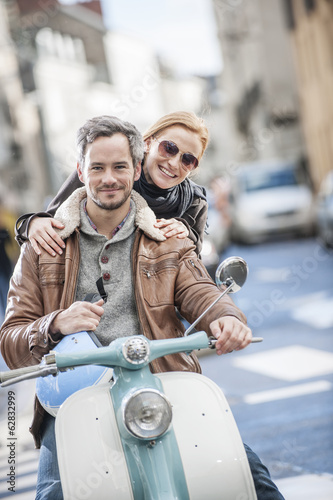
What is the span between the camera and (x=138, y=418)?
7.19 feet

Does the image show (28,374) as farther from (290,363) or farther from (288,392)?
(290,363)

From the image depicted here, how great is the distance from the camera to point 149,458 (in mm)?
2217

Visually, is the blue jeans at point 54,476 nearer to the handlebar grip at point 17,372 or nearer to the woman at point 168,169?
the handlebar grip at point 17,372

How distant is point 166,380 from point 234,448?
29cm

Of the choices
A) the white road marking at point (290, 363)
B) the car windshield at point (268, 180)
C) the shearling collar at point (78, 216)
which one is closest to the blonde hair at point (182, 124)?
the shearling collar at point (78, 216)

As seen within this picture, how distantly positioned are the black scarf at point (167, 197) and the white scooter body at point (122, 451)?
0.88 metres

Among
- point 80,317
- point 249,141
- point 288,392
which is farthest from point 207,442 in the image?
point 249,141

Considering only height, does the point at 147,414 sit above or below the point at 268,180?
above

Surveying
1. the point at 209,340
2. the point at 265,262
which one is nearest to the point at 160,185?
the point at 209,340

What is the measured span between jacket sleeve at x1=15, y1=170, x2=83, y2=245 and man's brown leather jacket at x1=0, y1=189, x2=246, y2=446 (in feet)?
0.47

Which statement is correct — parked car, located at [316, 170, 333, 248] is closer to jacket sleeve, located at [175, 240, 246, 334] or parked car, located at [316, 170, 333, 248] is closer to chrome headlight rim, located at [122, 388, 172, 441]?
jacket sleeve, located at [175, 240, 246, 334]

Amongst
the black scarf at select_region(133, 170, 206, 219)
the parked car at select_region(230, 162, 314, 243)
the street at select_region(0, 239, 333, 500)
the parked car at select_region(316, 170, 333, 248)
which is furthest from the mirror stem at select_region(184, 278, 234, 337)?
the parked car at select_region(230, 162, 314, 243)

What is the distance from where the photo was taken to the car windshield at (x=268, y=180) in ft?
68.2

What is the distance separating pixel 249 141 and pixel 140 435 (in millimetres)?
35766
